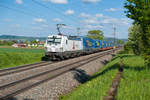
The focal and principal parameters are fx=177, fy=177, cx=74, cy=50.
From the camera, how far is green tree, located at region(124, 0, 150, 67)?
10.9m

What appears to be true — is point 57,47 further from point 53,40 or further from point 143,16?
point 143,16

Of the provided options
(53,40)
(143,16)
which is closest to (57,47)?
(53,40)

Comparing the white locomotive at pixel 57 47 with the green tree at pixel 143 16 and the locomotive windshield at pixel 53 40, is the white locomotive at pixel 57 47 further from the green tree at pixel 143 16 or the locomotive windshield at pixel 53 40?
the green tree at pixel 143 16

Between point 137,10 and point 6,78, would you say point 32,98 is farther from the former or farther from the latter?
point 137,10

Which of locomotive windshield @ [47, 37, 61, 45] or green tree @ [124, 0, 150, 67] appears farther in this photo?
locomotive windshield @ [47, 37, 61, 45]

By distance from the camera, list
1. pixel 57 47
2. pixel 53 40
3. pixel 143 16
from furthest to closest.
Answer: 1. pixel 53 40
2. pixel 57 47
3. pixel 143 16

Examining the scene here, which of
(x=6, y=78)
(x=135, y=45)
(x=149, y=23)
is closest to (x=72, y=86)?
(x=6, y=78)

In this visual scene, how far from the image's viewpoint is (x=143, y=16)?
37.9ft

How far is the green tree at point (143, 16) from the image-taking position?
1091 centimetres

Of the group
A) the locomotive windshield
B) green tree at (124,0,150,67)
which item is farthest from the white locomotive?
green tree at (124,0,150,67)

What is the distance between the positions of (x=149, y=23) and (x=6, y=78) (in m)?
10.3

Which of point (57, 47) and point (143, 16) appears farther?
point (57, 47)

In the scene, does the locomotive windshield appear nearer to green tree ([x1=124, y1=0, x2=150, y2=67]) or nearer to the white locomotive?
the white locomotive

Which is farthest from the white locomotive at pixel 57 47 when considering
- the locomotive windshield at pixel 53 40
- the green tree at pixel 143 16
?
the green tree at pixel 143 16
